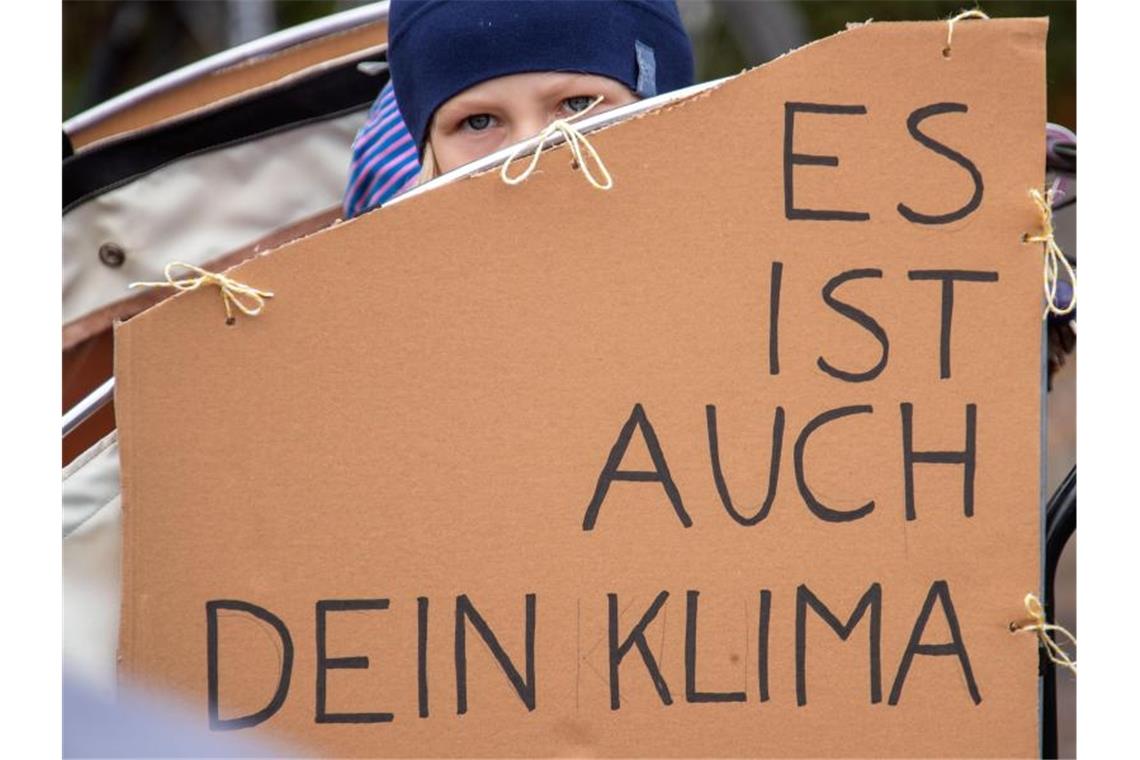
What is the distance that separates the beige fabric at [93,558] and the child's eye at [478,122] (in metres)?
0.57

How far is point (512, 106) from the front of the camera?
58.1 inches

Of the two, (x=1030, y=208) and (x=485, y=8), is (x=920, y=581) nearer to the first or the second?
(x=1030, y=208)

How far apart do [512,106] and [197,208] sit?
59cm

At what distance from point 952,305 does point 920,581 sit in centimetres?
20

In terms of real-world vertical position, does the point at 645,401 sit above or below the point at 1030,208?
below

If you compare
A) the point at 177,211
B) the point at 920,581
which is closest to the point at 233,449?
the point at 920,581

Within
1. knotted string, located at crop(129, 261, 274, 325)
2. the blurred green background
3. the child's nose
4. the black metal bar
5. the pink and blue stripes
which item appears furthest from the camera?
the blurred green background

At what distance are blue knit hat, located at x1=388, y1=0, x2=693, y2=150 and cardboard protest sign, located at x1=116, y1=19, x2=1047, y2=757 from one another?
474mm

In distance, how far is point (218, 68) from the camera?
188 centimetres

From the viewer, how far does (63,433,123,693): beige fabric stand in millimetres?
1090

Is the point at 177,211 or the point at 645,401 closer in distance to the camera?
the point at 645,401

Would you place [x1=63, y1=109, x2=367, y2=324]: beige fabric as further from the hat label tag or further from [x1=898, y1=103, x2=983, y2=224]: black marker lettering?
[x1=898, y1=103, x2=983, y2=224]: black marker lettering

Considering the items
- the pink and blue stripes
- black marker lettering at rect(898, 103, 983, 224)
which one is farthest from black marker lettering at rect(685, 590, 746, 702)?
the pink and blue stripes

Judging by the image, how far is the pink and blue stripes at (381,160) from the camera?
5.70ft
